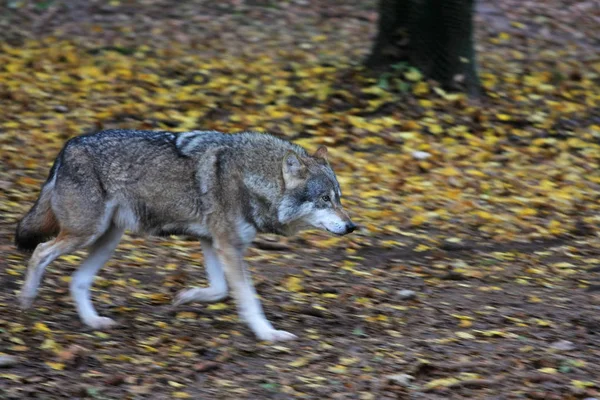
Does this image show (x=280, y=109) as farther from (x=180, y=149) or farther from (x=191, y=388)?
(x=191, y=388)

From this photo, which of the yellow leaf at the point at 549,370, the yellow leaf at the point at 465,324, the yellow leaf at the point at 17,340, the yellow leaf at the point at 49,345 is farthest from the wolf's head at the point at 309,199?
the yellow leaf at the point at 17,340

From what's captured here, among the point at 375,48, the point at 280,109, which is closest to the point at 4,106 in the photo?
the point at 280,109

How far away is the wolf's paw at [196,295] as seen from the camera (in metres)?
7.09

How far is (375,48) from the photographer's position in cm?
1261

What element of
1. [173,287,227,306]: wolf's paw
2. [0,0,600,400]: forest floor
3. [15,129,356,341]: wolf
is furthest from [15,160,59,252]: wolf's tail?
[173,287,227,306]: wolf's paw

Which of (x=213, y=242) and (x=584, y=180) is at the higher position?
(x=213, y=242)

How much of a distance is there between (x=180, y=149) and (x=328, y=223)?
1.23 m

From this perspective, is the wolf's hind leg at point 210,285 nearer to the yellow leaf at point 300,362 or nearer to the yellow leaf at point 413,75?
the yellow leaf at point 300,362

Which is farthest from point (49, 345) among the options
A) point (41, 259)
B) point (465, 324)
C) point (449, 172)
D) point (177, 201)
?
point (449, 172)

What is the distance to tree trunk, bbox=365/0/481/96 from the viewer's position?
39.9ft

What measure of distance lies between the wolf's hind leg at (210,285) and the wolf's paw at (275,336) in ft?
2.11

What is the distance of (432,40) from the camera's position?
1225 cm

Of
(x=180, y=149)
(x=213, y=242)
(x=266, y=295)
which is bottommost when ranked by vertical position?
(x=266, y=295)

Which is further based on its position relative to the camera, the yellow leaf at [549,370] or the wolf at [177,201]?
the wolf at [177,201]
